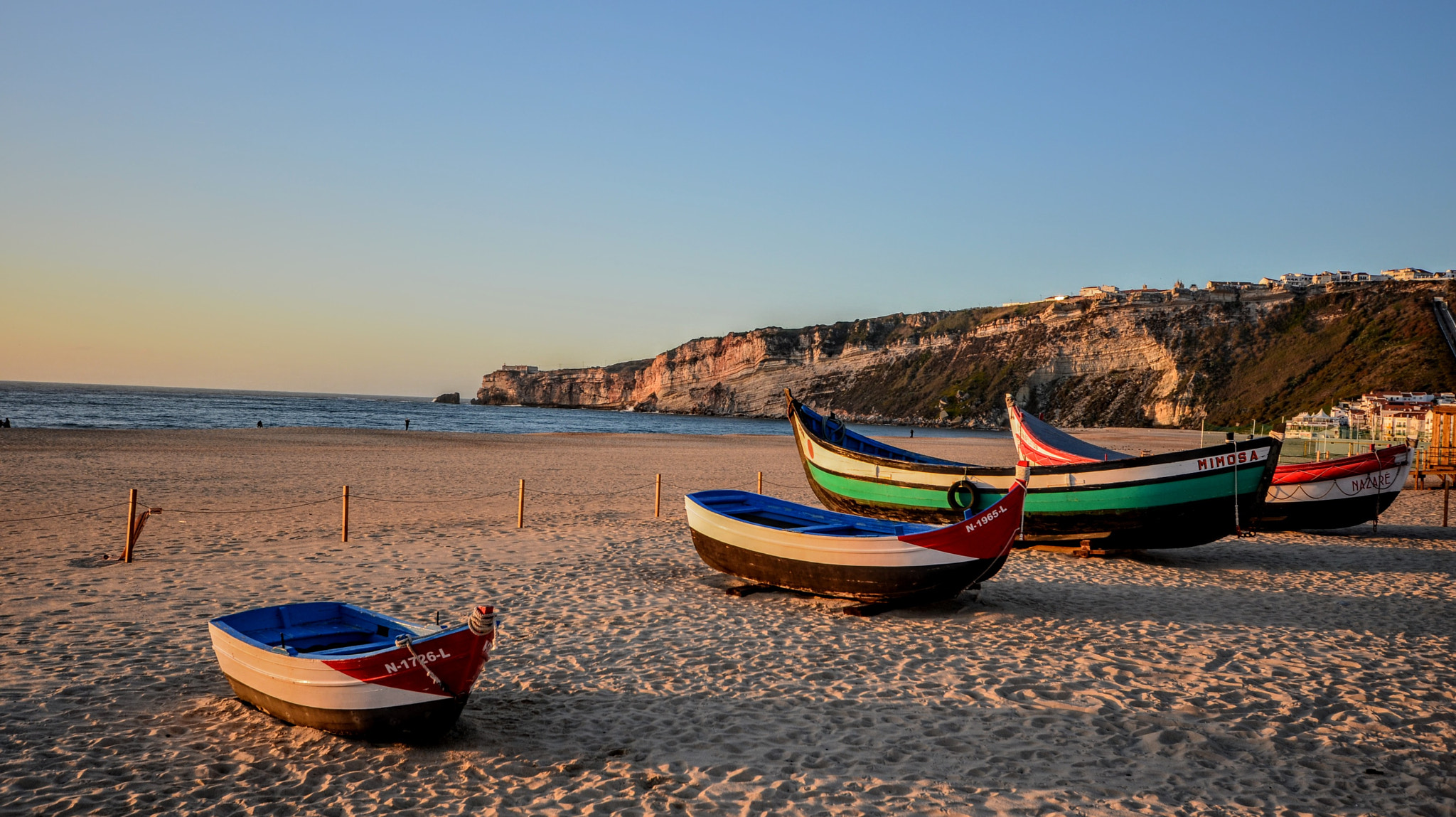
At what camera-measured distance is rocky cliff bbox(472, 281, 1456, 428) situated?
208ft

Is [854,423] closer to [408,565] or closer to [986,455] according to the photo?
[986,455]

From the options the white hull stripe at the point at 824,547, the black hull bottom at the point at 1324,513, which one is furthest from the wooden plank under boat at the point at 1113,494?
the black hull bottom at the point at 1324,513

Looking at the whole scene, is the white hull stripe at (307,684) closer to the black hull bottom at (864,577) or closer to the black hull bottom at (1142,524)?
the black hull bottom at (864,577)

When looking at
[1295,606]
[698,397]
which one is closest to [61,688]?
[1295,606]

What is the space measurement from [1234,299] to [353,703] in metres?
91.3

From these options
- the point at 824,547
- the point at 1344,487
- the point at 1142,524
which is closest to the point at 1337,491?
the point at 1344,487

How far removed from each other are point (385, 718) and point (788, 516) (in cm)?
643

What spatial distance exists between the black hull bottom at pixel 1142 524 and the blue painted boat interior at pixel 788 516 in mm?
2470

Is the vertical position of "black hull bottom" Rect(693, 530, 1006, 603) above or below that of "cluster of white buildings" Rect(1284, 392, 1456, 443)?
below

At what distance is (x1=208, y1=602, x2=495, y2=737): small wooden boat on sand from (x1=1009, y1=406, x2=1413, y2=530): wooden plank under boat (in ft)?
40.1

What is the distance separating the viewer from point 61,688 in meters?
5.82

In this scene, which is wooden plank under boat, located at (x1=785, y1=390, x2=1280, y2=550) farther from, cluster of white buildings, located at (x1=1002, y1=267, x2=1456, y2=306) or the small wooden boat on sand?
cluster of white buildings, located at (x1=1002, y1=267, x2=1456, y2=306)

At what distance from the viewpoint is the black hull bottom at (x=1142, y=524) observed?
1130cm

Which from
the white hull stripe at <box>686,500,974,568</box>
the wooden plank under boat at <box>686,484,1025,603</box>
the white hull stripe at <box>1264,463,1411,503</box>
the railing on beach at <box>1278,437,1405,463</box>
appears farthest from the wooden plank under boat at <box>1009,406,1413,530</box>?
the railing on beach at <box>1278,437,1405,463</box>
